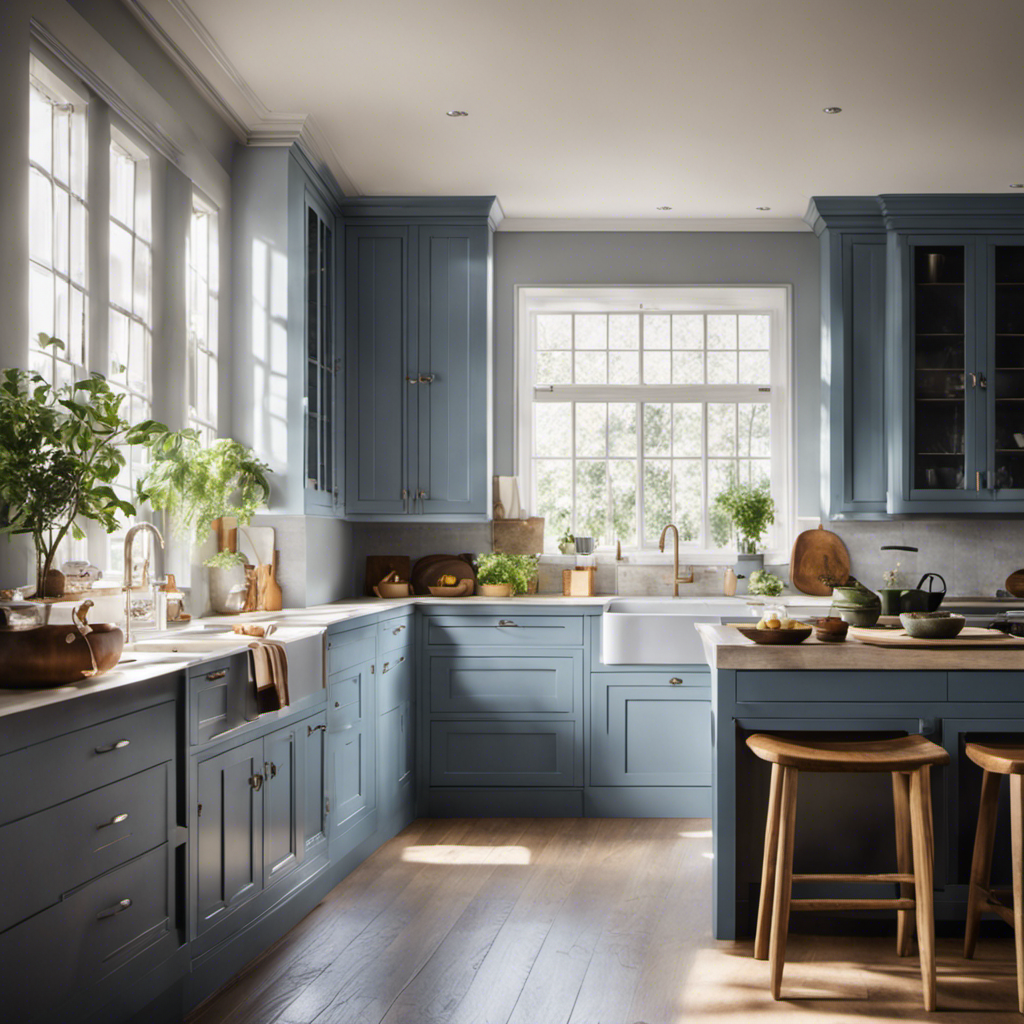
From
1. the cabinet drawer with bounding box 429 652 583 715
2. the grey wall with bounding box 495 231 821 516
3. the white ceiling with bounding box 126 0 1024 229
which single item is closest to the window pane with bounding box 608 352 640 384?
the grey wall with bounding box 495 231 821 516

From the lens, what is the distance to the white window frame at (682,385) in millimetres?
5621

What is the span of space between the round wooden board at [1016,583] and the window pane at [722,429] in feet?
5.07

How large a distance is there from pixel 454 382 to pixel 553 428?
30.1 inches

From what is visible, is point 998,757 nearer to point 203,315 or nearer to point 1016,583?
point 1016,583

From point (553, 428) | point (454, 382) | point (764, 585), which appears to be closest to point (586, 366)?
point (553, 428)

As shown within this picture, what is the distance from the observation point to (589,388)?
18.9ft

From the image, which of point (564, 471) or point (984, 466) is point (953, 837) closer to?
point (984, 466)

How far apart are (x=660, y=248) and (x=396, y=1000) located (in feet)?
13.5

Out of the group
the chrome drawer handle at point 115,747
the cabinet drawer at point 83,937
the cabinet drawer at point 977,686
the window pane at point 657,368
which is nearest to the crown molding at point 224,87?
the window pane at point 657,368

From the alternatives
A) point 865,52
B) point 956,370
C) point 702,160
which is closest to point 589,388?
point 702,160

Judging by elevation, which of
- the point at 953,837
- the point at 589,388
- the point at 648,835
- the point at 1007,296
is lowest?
the point at 648,835

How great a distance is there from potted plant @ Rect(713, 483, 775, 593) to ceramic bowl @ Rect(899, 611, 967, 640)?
217 cm

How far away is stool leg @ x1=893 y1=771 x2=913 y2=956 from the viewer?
314 cm

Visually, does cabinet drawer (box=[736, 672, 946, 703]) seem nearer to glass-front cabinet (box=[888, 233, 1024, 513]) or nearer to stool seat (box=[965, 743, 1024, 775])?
stool seat (box=[965, 743, 1024, 775])
